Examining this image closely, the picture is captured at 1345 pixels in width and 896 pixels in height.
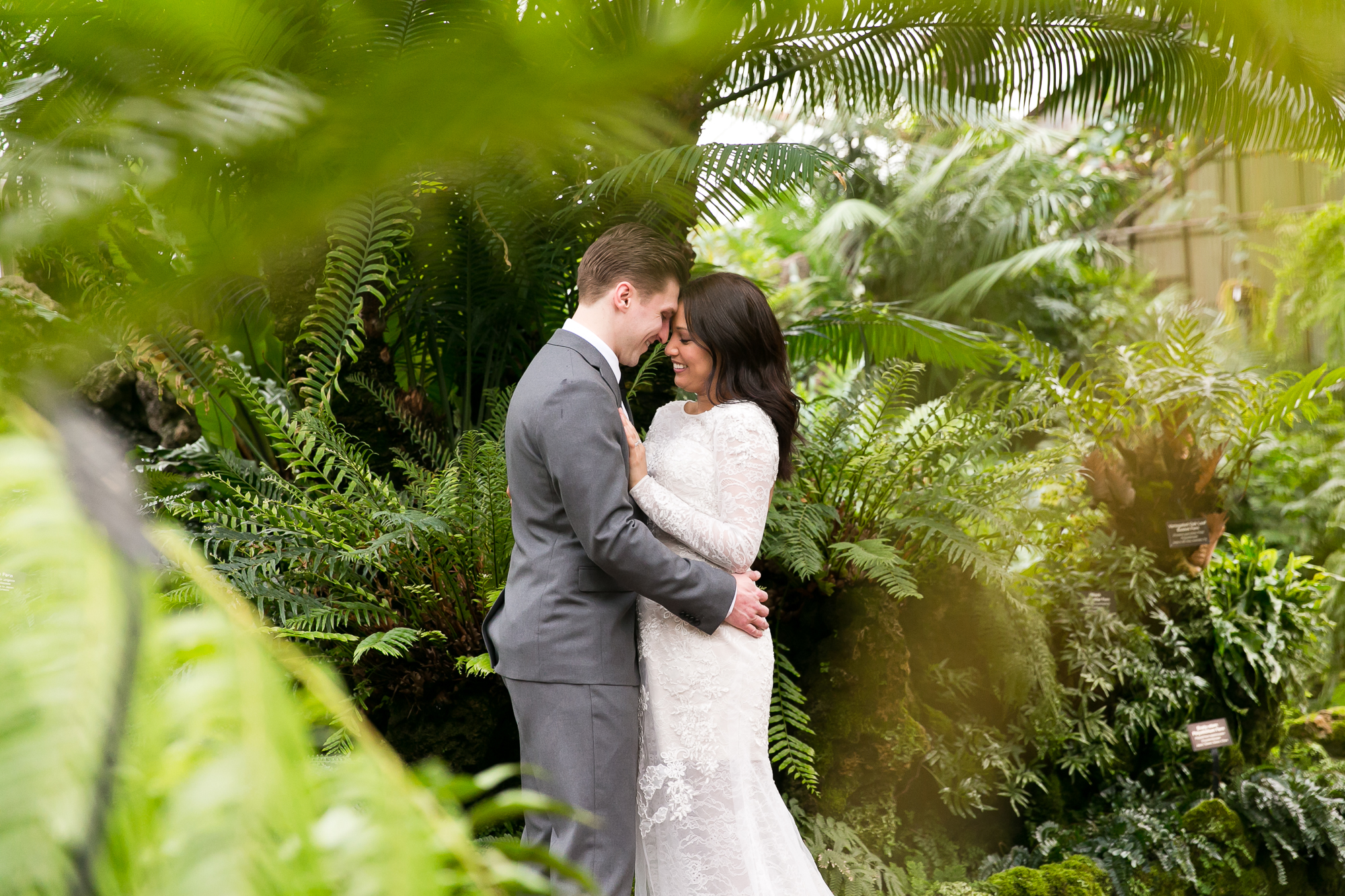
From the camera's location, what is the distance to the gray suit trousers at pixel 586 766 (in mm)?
1778

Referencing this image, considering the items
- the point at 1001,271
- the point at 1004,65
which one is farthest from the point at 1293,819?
the point at 1001,271

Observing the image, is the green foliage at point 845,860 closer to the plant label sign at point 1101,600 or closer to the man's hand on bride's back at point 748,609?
the man's hand on bride's back at point 748,609

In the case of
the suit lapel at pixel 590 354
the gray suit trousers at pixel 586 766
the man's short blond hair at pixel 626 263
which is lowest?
the gray suit trousers at pixel 586 766

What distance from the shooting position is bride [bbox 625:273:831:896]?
1.89 m

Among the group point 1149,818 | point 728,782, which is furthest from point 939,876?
point 728,782

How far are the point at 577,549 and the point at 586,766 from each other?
43 cm

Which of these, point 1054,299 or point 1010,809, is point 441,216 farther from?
point 1054,299

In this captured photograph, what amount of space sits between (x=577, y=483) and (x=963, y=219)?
265 inches

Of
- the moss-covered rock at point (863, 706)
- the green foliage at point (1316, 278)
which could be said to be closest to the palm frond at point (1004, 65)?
the moss-covered rock at point (863, 706)

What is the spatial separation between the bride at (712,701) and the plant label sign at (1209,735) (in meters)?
2.06

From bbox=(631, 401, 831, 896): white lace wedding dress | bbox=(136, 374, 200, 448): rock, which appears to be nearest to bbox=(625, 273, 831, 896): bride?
bbox=(631, 401, 831, 896): white lace wedding dress

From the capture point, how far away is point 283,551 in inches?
96.7

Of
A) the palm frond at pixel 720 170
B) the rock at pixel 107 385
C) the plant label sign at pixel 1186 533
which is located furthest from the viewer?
the rock at pixel 107 385

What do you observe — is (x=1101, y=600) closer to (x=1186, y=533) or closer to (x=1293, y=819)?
Result: (x=1186, y=533)
